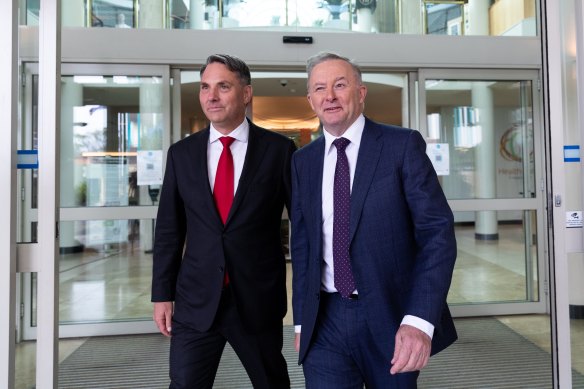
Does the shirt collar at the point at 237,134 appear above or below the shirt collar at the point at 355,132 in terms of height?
above

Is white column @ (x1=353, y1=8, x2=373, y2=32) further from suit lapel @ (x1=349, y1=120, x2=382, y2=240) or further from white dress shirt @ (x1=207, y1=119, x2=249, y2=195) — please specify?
suit lapel @ (x1=349, y1=120, x2=382, y2=240)

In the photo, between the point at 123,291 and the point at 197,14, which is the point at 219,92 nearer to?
the point at 197,14

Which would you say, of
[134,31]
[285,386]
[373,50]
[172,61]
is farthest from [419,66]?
[285,386]

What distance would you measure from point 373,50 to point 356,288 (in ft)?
11.5

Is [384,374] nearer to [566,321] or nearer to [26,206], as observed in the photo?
[566,321]

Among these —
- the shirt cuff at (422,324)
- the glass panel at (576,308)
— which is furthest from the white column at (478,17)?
the shirt cuff at (422,324)

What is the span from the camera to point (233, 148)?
2.01 metres

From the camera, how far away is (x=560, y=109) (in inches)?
81.1

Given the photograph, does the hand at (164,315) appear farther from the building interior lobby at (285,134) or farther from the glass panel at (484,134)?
the glass panel at (484,134)

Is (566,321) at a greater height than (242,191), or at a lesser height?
lesser

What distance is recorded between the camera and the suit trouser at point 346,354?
148 cm

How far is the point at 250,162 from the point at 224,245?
0.37 meters

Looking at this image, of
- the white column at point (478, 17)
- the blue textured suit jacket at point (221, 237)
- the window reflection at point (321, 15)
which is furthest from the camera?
the white column at point (478, 17)

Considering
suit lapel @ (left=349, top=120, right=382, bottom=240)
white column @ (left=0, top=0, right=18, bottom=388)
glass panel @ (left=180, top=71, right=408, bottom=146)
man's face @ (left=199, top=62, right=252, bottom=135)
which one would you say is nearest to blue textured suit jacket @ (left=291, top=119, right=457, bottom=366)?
suit lapel @ (left=349, top=120, right=382, bottom=240)
